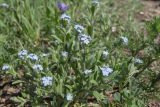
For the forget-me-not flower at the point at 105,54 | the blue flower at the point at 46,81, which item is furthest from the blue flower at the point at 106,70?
the blue flower at the point at 46,81

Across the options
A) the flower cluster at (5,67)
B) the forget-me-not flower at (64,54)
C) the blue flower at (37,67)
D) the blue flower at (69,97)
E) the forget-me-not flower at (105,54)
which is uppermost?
the forget-me-not flower at (64,54)

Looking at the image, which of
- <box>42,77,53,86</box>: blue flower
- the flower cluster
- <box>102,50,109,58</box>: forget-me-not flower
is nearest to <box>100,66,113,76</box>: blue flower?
<box>102,50,109,58</box>: forget-me-not flower

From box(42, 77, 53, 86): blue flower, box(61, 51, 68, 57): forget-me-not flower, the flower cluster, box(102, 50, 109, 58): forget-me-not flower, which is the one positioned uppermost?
box(61, 51, 68, 57): forget-me-not flower

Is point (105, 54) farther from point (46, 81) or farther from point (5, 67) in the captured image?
point (5, 67)

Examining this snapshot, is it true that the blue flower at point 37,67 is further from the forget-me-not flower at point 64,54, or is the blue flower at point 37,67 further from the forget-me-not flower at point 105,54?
the forget-me-not flower at point 105,54

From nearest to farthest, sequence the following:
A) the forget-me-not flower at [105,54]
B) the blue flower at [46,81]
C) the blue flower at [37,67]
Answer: the blue flower at [46,81], the blue flower at [37,67], the forget-me-not flower at [105,54]

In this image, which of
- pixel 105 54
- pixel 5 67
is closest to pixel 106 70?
pixel 105 54

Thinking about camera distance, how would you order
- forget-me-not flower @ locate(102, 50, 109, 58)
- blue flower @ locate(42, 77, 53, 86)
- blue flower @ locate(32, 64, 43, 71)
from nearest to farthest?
blue flower @ locate(42, 77, 53, 86) < blue flower @ locate(32, 64, 43, 71) < forget-me-not flower @ locate(102, 50, 109, 58)

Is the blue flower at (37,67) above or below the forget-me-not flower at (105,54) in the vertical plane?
below

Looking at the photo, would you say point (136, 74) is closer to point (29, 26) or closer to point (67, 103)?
point (67, 103)

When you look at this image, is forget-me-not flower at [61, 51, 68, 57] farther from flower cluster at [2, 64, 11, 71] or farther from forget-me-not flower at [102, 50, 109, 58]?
flower cluster at [2, 64, 11, 71]

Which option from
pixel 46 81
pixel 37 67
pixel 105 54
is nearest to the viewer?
pixel 46 81
